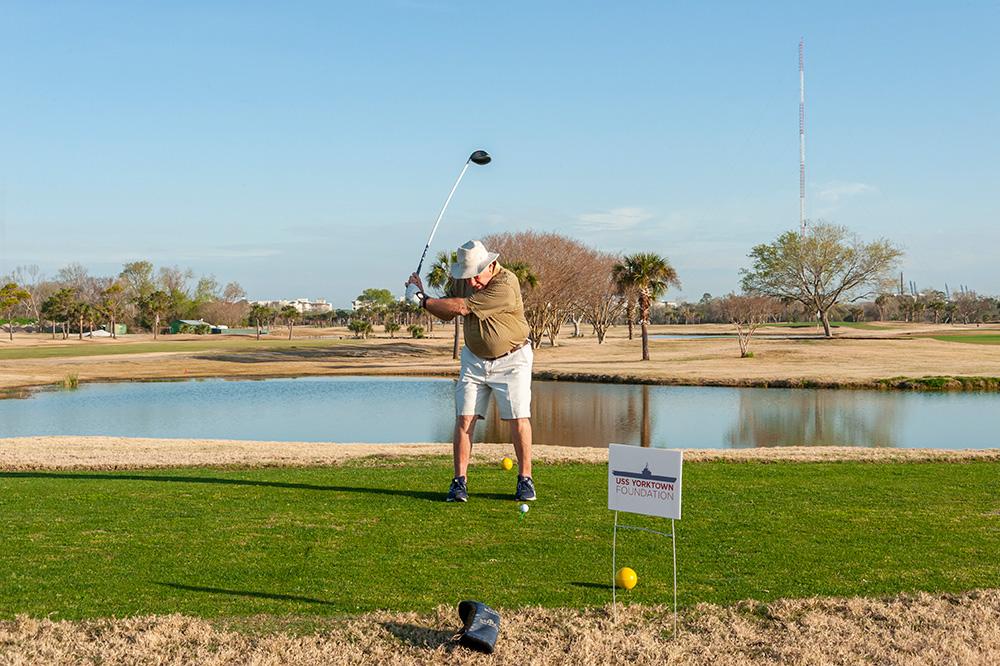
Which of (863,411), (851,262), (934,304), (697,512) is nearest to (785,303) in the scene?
(851,262)

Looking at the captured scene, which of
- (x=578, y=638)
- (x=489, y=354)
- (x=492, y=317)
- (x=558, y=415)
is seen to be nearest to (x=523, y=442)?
(x=489, y=354)

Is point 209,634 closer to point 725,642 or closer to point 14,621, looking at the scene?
point 14,621

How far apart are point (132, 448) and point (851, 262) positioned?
76760 millimetres

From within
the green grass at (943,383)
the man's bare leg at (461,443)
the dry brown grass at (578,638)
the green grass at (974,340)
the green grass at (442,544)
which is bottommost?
the green grass at (943,383)

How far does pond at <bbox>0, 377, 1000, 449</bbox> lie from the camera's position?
22750mm

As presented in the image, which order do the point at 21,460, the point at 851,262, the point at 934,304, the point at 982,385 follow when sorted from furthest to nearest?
the point at 934,304 < the point at 851,262 < the point at 982,385 < the point at 21,460

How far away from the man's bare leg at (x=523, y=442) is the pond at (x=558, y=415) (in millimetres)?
12709

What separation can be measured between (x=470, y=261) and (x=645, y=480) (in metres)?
3.48

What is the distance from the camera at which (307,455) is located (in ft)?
43.5

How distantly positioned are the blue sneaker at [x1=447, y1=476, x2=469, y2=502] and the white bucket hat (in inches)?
75.3

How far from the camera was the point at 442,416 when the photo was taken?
1126 inches

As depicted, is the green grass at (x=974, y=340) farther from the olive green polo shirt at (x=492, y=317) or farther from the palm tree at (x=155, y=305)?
the palm tree at (x=155, y=305)

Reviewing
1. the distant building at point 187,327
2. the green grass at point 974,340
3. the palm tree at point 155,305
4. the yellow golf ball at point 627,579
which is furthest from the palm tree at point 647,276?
the distant building at point 187,327

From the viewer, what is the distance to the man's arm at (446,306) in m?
7.98
